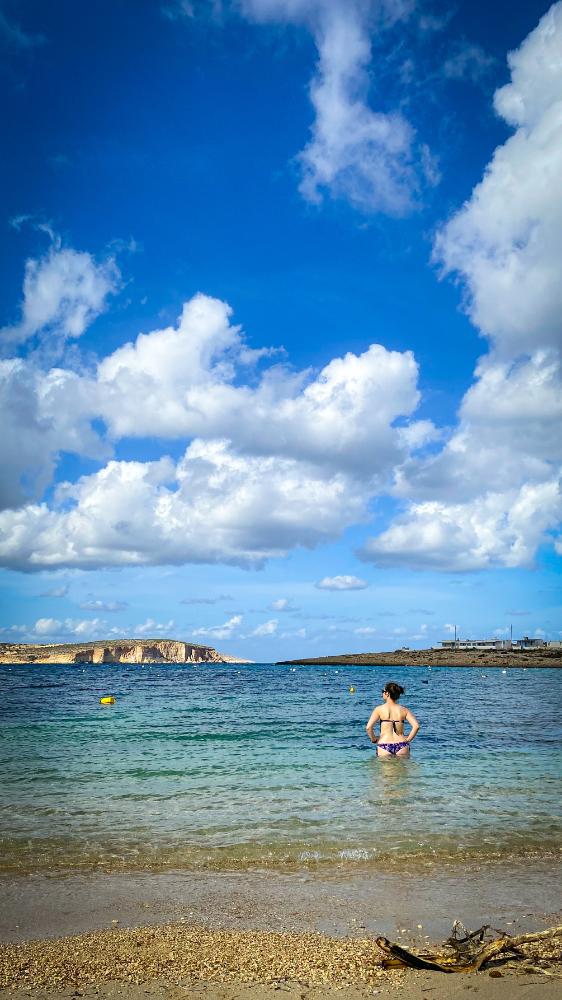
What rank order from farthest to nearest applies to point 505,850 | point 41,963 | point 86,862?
point 505,850
point 86,862
point 41,963

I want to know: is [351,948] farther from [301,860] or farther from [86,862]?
[86,862]

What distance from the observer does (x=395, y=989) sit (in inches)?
178

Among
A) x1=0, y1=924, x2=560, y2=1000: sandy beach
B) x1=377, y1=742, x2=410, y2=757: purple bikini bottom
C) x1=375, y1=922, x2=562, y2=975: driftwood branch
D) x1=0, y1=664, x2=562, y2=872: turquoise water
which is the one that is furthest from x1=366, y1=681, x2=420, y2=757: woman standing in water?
x1=375, y1=922, x2=562, y2=975: driftwood branch

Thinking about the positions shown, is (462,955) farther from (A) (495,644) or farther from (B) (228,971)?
(A) (495,644)

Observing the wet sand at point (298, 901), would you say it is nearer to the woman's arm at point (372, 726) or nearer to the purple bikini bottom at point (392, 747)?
the woman's arm at point (372, 726)

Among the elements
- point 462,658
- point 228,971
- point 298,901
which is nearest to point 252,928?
point 298,901

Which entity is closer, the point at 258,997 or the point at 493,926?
the point at 258,997

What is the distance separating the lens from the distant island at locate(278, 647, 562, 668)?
144 metres

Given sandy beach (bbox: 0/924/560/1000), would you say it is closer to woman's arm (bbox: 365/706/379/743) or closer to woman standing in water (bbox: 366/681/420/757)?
woman's arm (bbox: 365/706/379/743)

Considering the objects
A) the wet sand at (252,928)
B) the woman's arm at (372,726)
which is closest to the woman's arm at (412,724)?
the woman's arm at (372,726)

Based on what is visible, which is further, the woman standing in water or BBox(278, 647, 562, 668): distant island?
BBox(278, 647, 562, 668): distant island

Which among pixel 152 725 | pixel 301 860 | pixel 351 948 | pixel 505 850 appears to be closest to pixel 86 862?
pixel 301 860

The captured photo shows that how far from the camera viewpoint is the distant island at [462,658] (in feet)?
471

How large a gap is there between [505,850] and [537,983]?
4503mm
